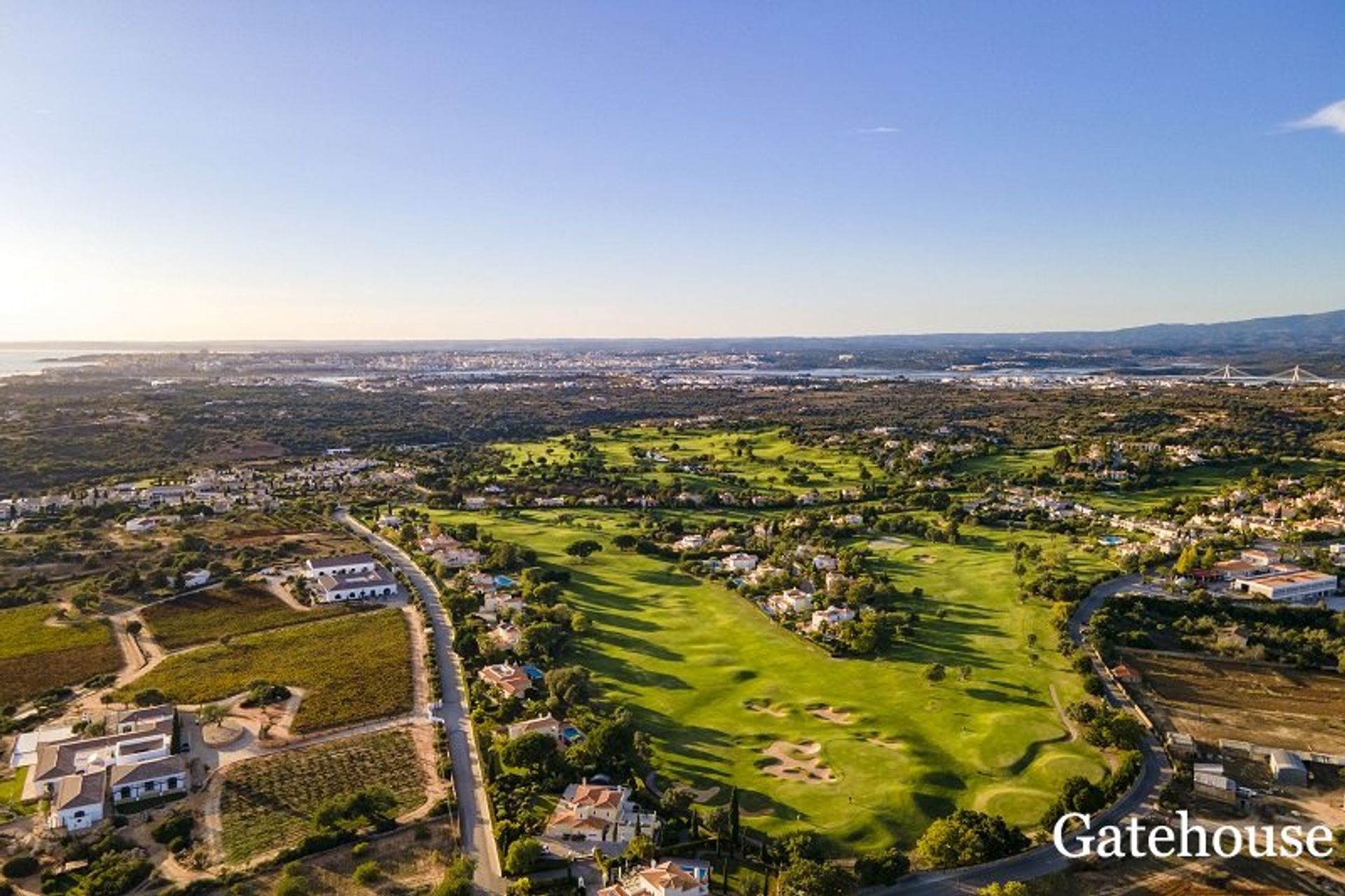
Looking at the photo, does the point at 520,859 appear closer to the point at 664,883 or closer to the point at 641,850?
the point at 641,850

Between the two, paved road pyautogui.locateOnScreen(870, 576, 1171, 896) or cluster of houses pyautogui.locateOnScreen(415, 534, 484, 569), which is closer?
paved road pyautogui.locateOnScreen(870, 576, 1171, 896)

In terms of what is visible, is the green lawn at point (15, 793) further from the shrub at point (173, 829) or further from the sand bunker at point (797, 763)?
the sand bunker at point (797, 763)

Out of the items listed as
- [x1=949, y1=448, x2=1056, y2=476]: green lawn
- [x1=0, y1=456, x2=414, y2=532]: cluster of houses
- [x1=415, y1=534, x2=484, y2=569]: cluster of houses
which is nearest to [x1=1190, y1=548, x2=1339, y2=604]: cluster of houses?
[x1=949, y1=448, x2=1056, y2=476]: green lawn

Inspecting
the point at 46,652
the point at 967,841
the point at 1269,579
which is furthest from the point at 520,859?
the point at 1269,579

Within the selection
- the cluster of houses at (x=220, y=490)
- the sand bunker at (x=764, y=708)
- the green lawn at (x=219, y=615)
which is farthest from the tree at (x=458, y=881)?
the cluster of houses at (x=220, y=490)

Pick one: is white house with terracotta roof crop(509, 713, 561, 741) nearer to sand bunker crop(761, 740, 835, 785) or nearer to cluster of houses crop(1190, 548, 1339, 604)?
sand bunker crop(761, 740, 835, 785)

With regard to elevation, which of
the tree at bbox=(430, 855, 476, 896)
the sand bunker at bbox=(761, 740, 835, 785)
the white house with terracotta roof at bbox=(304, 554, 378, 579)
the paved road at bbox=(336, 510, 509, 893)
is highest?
the white house with terracotta roof at bbox=(304, 554, 378, 579)
